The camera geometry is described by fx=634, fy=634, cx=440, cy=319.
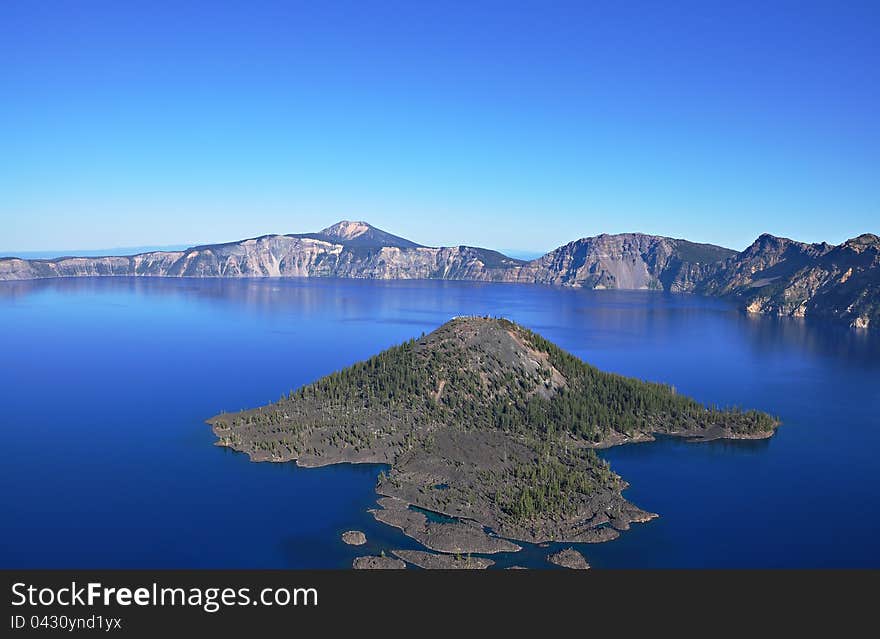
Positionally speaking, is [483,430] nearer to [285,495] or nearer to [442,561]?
[285,495]

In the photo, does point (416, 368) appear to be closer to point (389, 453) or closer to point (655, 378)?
point (389, 453)

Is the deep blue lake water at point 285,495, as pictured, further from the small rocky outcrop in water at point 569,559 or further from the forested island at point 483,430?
the forested island at point 483,430

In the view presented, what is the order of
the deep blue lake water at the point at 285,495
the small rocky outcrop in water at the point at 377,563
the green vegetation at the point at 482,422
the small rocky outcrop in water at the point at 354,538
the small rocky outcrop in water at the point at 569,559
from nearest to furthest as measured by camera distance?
the small rocky outcrop in water at the point at 377,563 → the small rocky outcrop in water at the point at 569,559 → the deep blue lake water at the point at 285,495 → the small rocky outcrop in water at the point at 354,538 → the green vegetation at the point at 482,422

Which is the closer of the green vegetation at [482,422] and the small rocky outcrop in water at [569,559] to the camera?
the small rocky outcrop in water at [569,559]

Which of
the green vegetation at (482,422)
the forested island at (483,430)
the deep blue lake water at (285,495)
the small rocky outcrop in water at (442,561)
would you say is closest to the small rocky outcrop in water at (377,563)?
the small rocky outcrop in water at (442,561)

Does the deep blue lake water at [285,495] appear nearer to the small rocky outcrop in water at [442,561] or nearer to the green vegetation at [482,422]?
the small rocky outcrop in water at [442,561]

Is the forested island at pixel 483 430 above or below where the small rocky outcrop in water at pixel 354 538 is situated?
above

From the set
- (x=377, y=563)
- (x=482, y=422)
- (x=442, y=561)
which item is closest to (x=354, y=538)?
(x=377, y=563)

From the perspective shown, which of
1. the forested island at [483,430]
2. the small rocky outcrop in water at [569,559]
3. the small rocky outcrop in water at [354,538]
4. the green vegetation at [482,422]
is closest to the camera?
the small rocky outcrop in water at [569,559]
